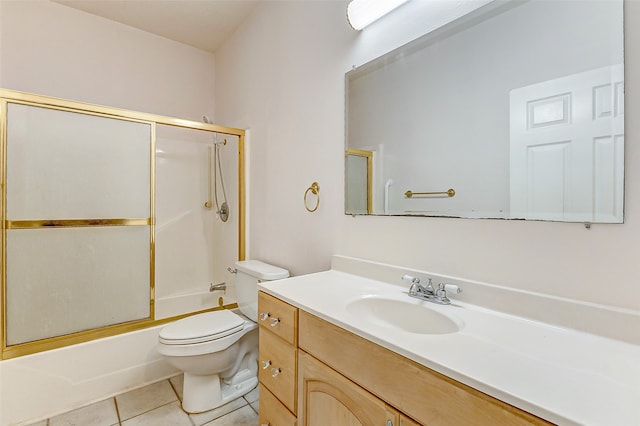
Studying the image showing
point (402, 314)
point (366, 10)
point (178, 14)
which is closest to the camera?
point (402, 314)

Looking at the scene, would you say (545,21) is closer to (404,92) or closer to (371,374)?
(404,92)

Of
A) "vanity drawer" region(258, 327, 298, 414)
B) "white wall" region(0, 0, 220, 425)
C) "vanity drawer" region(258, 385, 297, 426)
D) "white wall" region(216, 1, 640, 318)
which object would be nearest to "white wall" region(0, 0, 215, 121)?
"white wall" region(0, 0, 220, 425)

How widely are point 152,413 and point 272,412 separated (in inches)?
36.0

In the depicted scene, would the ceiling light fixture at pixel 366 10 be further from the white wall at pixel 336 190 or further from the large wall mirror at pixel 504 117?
the large wall mirror at pixel 504 117

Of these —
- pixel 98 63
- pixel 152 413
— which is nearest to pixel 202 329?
pixel 152 413

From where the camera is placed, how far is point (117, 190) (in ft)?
6.45

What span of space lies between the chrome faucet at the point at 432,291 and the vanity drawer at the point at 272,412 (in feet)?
2.11

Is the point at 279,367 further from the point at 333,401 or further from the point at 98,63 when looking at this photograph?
the point at 98,63

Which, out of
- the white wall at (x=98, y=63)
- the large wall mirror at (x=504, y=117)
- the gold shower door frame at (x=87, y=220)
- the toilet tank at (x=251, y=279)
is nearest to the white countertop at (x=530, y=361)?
the large wall mirror at (x=504, y=117)

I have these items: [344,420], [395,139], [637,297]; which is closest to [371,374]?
[344,420]

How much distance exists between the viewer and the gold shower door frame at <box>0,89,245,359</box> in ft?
5.26

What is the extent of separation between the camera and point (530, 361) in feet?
2.21

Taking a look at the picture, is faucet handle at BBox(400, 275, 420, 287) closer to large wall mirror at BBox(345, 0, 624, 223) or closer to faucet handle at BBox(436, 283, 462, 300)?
faucet handle at BBox(436, 283, 462, 300)

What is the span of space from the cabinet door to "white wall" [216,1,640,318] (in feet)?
1.80
